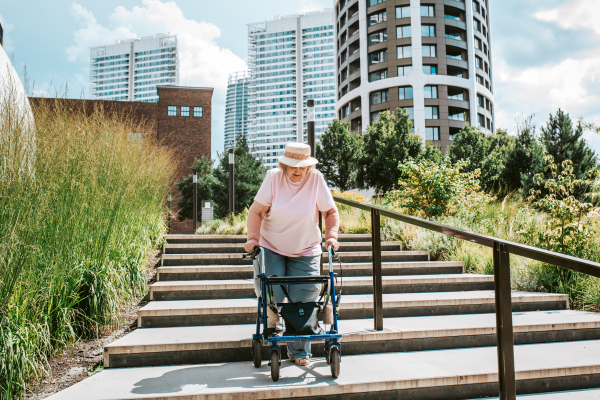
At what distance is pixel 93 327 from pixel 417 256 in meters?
4.17

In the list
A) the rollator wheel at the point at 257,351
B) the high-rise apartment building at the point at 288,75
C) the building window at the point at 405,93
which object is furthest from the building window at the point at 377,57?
the high-rise apartment building at the point at 288,75

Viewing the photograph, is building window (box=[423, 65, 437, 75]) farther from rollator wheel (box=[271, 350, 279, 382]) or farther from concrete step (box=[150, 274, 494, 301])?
rollator wheel (box=[271, 350, 279, 382])

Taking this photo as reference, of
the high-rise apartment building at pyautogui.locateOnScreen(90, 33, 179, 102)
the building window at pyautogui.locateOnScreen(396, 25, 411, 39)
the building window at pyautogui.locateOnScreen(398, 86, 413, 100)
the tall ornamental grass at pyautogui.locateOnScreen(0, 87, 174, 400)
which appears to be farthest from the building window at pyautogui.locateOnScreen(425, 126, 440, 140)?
the high-rise apartment building at pyautogui.locateOnScreen(90, 33, 179, 102)

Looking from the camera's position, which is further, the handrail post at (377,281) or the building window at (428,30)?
the building window at (428,30)

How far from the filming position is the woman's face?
2.70m

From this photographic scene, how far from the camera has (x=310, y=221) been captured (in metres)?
2.75

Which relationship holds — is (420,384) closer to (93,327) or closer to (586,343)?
(586,343)

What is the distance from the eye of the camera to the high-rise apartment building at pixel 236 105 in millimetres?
185625

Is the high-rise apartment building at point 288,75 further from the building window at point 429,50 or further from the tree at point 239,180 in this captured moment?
the tree at point 239,180

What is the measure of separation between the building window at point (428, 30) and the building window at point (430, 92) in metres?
5.47

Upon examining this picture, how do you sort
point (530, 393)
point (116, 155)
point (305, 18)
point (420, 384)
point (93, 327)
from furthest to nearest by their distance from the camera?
point (305, 18) < point (116, 155) < point (93, 327) < point (530, 393) < point (420, 384)

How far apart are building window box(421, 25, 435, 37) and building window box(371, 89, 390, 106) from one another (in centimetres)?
680

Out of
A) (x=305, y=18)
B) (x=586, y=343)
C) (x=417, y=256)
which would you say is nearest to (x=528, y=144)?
(x=417, y=256)

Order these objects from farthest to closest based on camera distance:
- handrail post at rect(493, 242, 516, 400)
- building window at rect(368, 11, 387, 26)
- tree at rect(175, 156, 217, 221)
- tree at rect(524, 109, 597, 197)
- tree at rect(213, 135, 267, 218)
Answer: building window at rect(368, 11, 387, 26) → tree at rect(175, 156, 217, 221) → tree at rect(213, 135, 267, 218) → tree at rect(524, 109, 597, 197) → handrail post at rect(493, 242, 516, 400)
